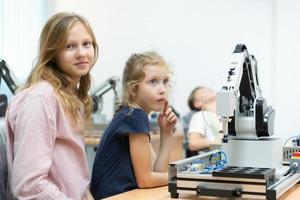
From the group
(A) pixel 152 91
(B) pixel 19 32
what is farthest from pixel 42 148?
(B) pixel 19 32

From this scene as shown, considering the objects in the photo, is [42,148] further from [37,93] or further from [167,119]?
[167,119]

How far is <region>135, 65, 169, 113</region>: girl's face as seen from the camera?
1776mm

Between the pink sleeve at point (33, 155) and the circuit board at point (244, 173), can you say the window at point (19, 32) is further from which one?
the circuit board at point (244, 173)

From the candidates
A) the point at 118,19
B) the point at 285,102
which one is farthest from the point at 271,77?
the point at 118,19

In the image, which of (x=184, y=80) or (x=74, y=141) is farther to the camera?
(x=184, y=80)

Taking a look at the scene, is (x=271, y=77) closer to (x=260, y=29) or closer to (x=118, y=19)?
(x=260, y=29)

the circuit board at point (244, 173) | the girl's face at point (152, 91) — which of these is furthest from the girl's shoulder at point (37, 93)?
the circuit board at point (244, 173)

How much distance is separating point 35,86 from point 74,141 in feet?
0.70

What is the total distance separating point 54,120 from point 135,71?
0.47 meters

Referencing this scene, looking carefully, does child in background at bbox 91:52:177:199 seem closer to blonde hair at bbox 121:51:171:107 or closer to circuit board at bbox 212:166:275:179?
blonde hair at bbox 121:51:171:107

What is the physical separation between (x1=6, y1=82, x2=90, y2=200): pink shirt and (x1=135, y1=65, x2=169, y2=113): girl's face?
1.20 feet

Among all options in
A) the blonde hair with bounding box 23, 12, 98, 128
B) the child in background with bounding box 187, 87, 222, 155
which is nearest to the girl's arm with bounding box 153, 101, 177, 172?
the blonde hair with bounding box 23, 12, 98, 128

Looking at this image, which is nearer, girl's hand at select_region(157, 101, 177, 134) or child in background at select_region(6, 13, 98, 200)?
child in background at select_region(6, 13, 98, 200)

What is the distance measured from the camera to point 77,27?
156 centimetres
